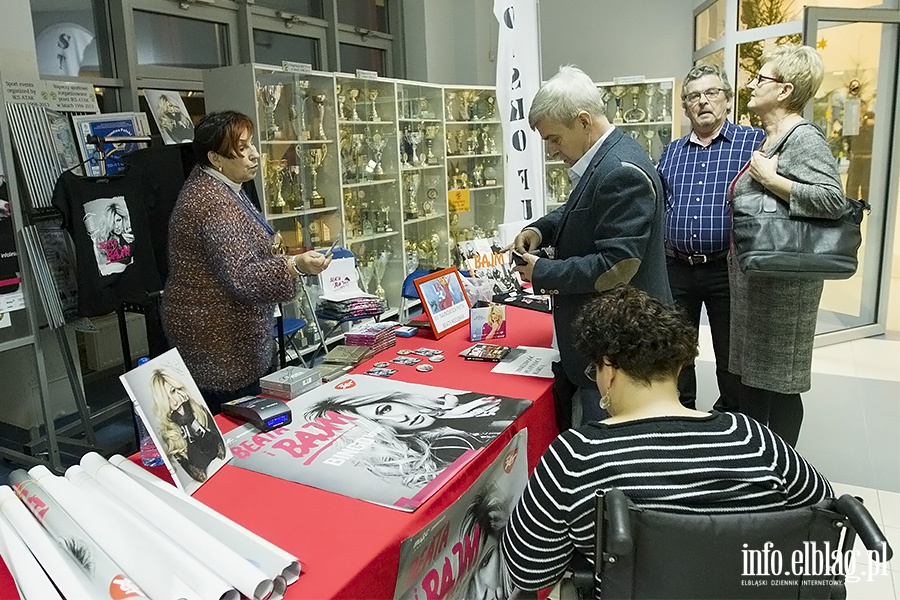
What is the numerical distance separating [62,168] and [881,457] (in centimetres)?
423

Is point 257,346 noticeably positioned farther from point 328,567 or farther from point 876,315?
point 876,315

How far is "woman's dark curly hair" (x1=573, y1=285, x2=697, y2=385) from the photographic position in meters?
1.31

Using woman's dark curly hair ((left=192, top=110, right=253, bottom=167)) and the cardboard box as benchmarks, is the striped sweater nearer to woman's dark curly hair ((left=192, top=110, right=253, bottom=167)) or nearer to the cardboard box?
the cardboard box

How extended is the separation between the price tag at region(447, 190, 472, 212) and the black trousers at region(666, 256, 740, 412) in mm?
3341

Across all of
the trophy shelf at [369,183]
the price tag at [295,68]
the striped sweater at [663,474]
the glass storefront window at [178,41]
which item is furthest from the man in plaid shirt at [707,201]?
the glass storefront window at [178,41]

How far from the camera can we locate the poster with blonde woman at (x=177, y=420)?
1.42m

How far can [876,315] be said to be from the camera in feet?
17.7

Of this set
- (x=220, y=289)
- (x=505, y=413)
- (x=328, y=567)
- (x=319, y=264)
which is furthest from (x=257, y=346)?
(x=328, y=567)

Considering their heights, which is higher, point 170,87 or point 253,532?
point 170,87

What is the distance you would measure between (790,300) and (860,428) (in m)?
1.79

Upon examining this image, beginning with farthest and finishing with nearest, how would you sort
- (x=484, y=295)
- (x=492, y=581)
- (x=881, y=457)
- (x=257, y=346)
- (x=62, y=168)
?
(x=62, y=168) → (x=881, y=457) → (x=484, y=295) → (x=257, y=346) → (x=492, y=581)

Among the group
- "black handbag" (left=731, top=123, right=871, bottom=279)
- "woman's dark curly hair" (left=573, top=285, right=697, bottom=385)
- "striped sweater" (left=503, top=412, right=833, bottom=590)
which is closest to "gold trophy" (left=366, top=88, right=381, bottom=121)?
"black handbag" (left=731, top=123, right=871, bottom=279)

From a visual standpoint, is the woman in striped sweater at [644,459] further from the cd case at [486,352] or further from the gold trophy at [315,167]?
the gold trophy at [315,167]

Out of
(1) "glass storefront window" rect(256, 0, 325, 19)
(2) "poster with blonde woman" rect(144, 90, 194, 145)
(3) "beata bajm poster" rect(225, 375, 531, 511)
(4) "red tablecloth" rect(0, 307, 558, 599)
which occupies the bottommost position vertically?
(4) "red tablecloth" rect(0, 307, 558, 599)
